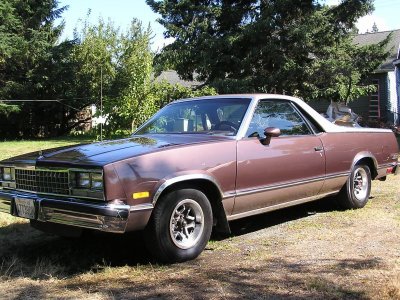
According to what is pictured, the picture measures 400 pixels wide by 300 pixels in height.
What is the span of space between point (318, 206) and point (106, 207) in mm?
3991

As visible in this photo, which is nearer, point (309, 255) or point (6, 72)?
point (309, 255)

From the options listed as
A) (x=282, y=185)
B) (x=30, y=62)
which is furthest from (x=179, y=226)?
(x=30, y=62)

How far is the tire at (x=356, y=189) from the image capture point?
659cm

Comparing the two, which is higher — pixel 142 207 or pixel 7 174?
pixel 7 174

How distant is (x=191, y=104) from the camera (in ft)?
19.4

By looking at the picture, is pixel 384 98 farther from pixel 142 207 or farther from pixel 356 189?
pixel 142 207

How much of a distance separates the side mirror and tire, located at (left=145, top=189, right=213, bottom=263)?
1.03m

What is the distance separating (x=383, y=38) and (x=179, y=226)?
2513cm

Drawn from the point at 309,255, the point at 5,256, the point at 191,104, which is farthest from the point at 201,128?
the point at 5,256

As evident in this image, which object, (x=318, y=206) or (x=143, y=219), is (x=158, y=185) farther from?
(x=318, y=206)

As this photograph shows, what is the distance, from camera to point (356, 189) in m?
6.83

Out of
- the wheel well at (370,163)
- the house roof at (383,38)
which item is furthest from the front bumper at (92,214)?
the house roof at (383,38)

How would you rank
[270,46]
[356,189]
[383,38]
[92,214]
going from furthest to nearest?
[383,38] < [270,46] < [356,189] < [92,214]

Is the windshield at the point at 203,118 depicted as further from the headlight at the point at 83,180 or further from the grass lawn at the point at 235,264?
the headlight at the point at 83,180
